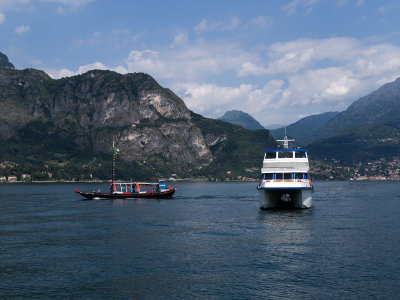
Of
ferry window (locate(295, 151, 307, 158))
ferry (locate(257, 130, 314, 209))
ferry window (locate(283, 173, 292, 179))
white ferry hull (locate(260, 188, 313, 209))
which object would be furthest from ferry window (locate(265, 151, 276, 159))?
white ferry hull (locate(260, 188, 313, 209))

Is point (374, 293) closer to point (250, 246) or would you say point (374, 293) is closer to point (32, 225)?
point (250, 246)

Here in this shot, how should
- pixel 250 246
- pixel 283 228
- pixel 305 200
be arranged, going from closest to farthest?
1. pixel 250 246
2. pixel 283 228
3. pixel 305 200

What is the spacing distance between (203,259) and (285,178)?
40983 millimetres

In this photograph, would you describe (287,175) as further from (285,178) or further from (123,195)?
(123,195)

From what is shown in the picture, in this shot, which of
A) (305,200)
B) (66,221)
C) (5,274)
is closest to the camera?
(5,274)

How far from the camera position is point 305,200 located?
84.8 m

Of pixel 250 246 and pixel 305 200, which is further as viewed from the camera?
pixel 305 200

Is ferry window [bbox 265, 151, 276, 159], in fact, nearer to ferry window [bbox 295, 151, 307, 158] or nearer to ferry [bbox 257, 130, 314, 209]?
ferry [bbox 257, 130, 314, 209]

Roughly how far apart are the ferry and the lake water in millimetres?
8542

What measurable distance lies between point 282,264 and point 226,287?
9.26m

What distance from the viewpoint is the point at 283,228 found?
60.7 meters

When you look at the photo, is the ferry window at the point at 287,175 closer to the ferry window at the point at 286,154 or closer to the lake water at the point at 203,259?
the ferry window at the point at 286,154

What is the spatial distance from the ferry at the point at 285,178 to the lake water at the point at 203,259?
8.54m

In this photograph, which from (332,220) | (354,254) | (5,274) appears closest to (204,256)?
(354,254)
